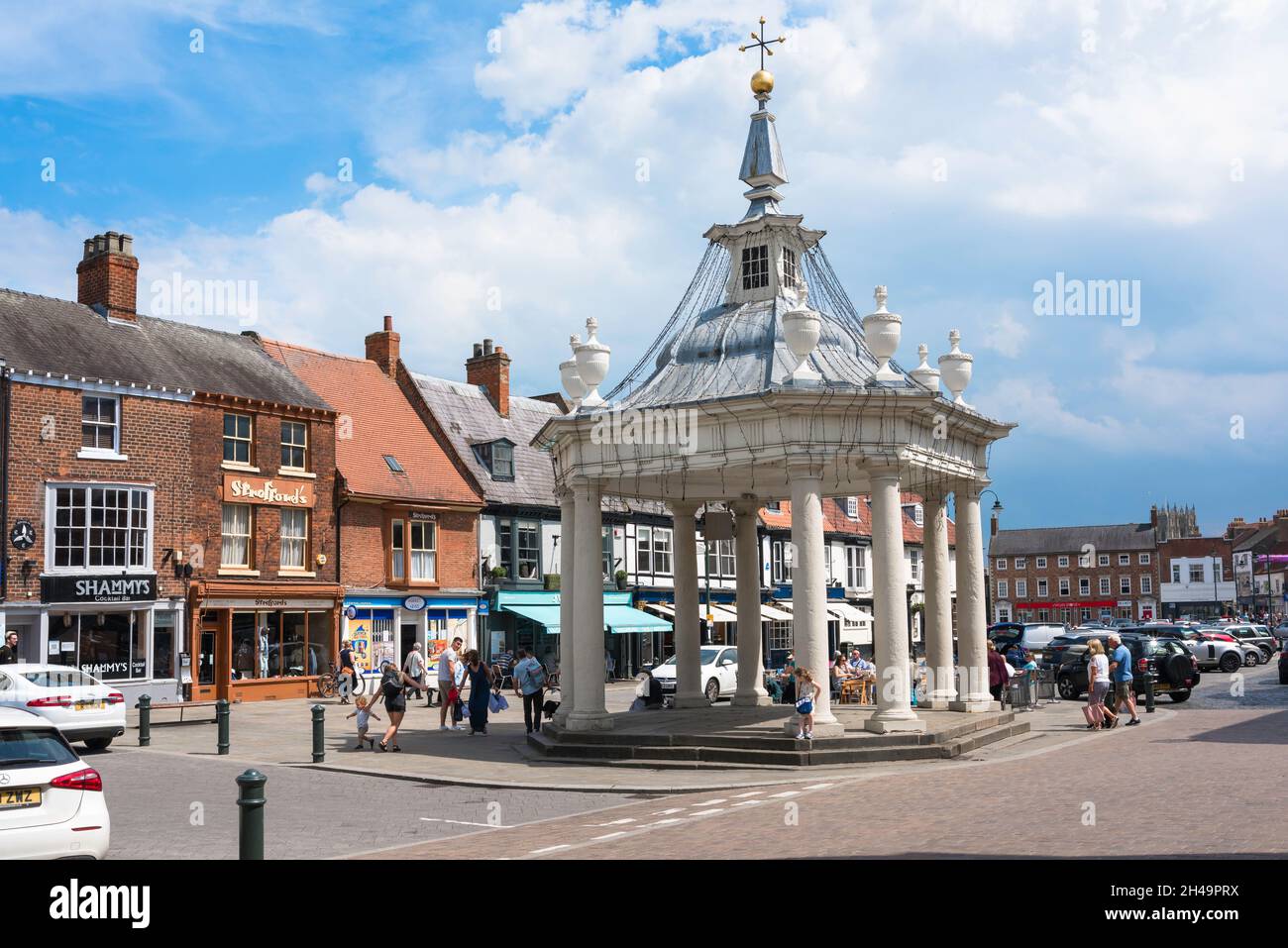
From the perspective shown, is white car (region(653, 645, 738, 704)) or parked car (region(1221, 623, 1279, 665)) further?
parked car (region(1221, 623, 1279, 665))

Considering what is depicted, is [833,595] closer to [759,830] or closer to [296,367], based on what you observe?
[296,367]

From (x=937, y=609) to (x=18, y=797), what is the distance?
679 inches

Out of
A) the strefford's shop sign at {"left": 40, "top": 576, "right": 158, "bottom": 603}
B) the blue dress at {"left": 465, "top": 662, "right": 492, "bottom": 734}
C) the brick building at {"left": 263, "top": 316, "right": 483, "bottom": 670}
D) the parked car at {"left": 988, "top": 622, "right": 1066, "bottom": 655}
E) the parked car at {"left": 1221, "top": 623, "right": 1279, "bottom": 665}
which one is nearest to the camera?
the blue dress at {"left": 465, "top": 662, "right": 492, "bottom": 734}

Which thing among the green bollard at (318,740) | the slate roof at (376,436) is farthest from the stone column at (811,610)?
the slate roof at (376,436)

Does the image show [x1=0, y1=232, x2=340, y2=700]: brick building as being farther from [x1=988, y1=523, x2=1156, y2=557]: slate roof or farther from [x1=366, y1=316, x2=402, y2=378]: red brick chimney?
[x1=988, y1=523, x2=1156, y2=557]: slate roof

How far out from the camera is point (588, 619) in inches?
774

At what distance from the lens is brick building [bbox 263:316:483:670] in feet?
123

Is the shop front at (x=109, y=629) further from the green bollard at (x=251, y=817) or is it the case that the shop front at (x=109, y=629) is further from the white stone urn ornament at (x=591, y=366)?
the green bollard at (x=251, y=817)

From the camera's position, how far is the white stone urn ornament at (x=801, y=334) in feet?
58.7

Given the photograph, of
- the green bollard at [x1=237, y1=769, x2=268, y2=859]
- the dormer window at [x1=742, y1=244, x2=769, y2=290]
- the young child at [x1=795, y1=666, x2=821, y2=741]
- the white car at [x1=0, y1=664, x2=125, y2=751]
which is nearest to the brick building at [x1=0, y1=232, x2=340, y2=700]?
the white car at [x1=0, y1=664, x2=125, y2=751]

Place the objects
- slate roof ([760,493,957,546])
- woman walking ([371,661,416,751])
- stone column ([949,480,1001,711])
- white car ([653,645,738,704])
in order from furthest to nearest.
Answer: slate roof ([760,493,957,546]), white car ([653,645,738,704]), stone column ([949,480,1001,711]), woman walking ([371,661,416,751])

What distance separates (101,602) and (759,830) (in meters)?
24.3

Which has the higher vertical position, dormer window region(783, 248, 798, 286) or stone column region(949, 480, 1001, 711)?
dormer window region(783, 248, 798, 286)

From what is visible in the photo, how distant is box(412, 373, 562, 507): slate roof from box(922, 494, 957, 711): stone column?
22.4 meters
